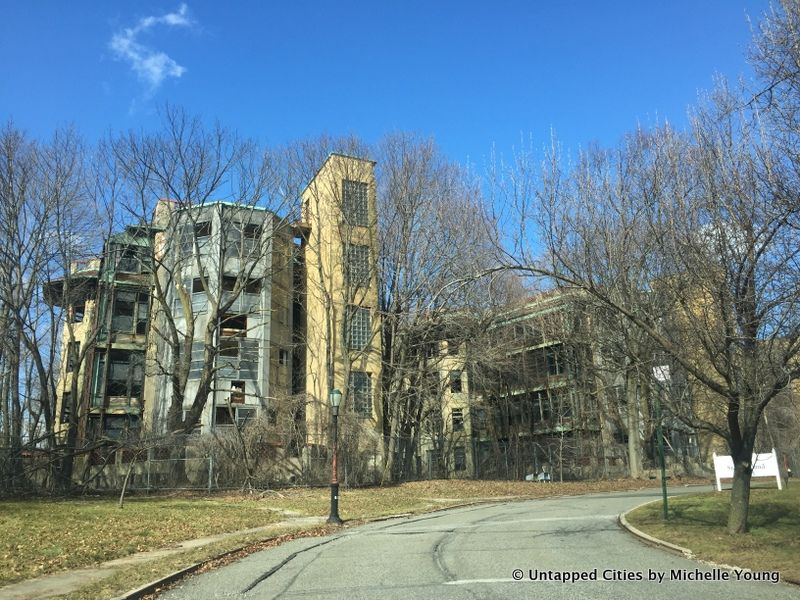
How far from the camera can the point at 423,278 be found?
104 ft

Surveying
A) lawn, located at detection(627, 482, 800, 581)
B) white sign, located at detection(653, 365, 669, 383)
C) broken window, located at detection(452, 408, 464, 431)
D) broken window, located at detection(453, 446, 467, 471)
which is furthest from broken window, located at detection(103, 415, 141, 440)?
white sign, located at detection(653, 365, 669, 383)

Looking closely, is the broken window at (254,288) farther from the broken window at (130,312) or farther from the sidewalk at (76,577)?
the sidewalk at (76,577)

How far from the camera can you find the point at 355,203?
109ft

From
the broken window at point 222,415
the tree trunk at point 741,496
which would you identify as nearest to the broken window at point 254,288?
the broken window at point 222,415

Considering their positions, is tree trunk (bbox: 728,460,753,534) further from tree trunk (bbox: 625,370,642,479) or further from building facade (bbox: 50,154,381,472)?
tree trunk (bbox: 625,370,642,479)

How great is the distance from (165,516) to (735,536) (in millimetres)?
13631

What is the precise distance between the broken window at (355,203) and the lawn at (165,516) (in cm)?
1323

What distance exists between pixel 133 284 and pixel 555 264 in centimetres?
3311

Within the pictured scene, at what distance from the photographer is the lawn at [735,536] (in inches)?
398

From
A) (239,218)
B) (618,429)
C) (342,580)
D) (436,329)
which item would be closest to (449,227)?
(436,329)

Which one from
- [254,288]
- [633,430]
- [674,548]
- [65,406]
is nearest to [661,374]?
[674,548]

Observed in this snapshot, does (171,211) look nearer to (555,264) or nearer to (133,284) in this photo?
(133,284)

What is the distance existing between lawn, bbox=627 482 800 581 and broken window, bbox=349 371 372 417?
17.0m

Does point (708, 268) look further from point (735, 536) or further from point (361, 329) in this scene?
point (361, 329)
